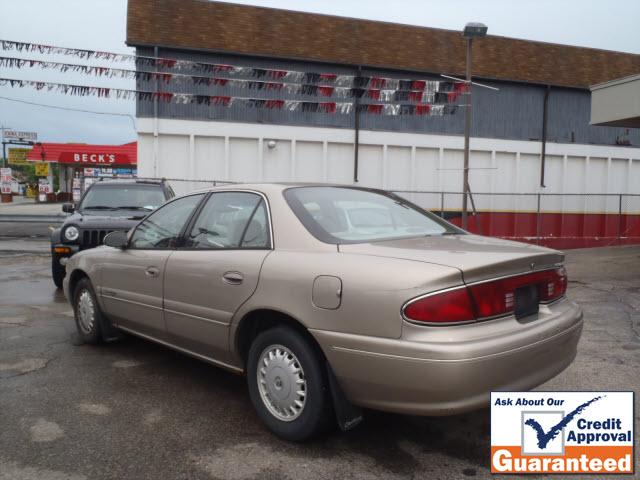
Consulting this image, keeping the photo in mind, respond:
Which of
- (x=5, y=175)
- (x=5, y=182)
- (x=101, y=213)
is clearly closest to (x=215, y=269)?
(x=101, y=213)

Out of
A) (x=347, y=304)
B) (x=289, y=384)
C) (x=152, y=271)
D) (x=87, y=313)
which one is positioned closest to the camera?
(x=347, y=304)

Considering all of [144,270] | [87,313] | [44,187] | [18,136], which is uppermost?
[18,136]

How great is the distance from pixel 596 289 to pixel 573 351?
5.71 m

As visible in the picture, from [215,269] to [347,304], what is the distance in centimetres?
113

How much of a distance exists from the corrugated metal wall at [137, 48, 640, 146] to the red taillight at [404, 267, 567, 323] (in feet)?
48.6

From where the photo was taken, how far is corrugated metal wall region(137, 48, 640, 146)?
16656 mm

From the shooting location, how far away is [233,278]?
134 inches

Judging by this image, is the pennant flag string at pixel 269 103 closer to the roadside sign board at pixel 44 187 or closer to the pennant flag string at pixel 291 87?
the pennant flag string at pixel 291 87

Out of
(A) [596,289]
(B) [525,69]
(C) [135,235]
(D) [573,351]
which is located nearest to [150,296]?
(C) [135,235]

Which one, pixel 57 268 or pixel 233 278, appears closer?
pixel 233 278

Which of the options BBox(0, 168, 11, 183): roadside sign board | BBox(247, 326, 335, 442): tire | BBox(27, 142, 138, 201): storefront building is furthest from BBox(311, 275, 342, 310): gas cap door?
BBox(0, 168, 11, 183): roadside sign board

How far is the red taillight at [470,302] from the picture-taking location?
2637 mm

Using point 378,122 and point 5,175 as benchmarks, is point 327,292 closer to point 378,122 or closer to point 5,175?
point 378,122

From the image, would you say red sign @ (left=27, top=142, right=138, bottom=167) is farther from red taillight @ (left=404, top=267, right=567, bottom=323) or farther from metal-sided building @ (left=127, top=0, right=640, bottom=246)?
red taillight @ (left=404, top=267, right=567, bottom=323)
